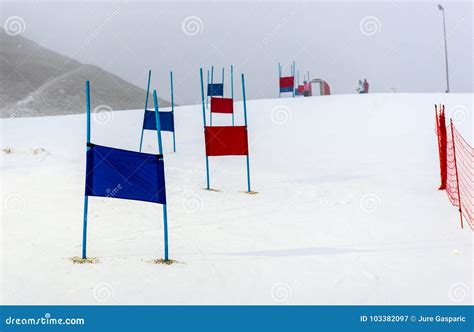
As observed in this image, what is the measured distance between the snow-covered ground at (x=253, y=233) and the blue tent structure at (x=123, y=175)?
0.73 meters

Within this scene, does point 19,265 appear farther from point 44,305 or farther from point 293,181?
point 293,181

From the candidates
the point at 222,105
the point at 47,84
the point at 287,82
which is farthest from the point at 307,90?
A: the point at 47,84

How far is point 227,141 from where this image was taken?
1068 centimetres

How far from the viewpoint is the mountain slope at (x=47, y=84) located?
3044 inches

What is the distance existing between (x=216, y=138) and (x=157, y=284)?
6.17 meters

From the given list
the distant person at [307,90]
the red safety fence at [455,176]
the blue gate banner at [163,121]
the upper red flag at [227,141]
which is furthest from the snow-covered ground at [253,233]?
the distant person at [307,90]

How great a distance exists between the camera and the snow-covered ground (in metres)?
4.61

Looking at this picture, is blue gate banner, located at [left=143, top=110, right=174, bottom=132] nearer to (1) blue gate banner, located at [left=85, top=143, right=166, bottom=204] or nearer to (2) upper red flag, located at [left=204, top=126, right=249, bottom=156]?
(2) upper red flag, located at [left=204, top=126, right=249, bottom=156]

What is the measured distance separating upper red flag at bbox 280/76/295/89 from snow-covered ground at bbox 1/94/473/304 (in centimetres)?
935

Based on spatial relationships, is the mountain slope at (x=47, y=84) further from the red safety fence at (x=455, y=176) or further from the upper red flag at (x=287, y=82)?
the red safety fence at (x=455, y=176)

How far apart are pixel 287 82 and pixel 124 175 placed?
2042cm

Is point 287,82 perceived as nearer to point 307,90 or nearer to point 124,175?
point 307,90

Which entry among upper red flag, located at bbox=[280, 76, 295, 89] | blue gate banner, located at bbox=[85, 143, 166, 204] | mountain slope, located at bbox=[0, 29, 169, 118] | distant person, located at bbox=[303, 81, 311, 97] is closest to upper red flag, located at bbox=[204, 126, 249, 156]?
blue gate banner, located at bbox=[85, 143, 166, 204]

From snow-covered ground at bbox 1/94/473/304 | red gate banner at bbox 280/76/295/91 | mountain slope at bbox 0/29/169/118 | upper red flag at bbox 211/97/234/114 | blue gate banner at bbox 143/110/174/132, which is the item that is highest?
mountain slope at bbox 0/29/169/118
